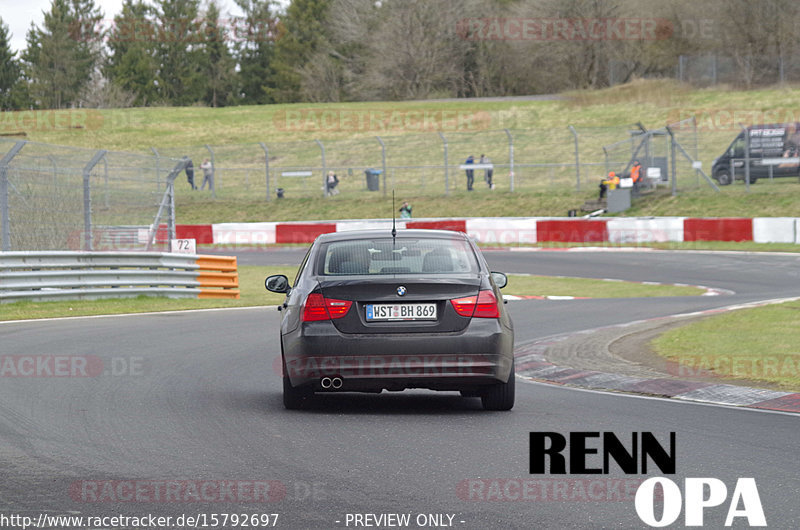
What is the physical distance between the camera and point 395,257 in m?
8.16

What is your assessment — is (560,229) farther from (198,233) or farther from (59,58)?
(59,58)

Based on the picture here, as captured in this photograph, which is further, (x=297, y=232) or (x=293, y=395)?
(x=297, y=232)

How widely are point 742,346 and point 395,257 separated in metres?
5.32

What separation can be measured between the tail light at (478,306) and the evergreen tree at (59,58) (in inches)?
3776

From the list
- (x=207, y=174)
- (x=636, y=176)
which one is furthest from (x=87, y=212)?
(x=207, y=174)

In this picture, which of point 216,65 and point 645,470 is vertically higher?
point 216,65

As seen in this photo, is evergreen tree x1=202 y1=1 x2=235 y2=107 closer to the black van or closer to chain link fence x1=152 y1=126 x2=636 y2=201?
chain link fence x1=152 y1=126 x2=636 y2=201

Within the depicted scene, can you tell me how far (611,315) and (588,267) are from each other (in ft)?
33.9

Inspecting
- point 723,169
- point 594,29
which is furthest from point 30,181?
Result: point 594,29

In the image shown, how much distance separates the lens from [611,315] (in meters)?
16.7

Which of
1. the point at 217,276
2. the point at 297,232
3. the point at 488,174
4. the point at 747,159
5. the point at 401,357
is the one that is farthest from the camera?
the point at 488,174

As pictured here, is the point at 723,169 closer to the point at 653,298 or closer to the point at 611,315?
the point at 653,298

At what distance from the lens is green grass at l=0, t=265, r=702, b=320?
1747 centimetres

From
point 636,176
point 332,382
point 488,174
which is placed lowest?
point 332,382
